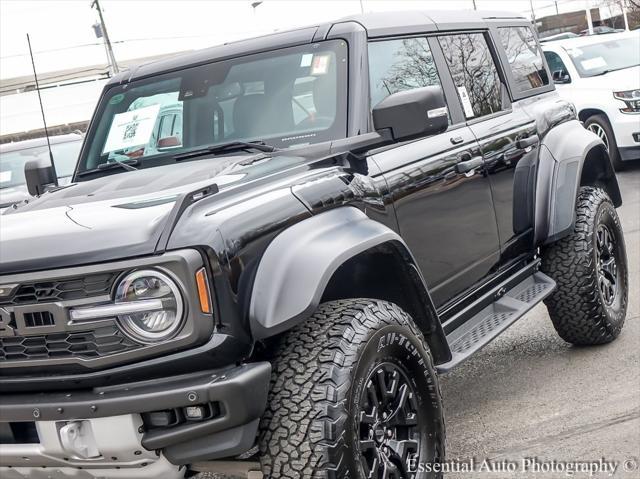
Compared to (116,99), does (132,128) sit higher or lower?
lower

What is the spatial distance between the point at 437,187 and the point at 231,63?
109cm

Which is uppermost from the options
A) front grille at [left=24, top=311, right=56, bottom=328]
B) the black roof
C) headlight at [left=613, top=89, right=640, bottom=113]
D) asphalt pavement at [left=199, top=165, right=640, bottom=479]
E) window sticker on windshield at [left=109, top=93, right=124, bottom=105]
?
the black roof

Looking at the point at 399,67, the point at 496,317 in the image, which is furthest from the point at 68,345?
the point at 496,317

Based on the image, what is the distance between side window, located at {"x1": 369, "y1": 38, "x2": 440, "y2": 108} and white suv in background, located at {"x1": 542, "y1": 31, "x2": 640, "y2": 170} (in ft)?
23.7

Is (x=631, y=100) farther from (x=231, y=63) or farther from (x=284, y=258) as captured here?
(x=284, y=258)

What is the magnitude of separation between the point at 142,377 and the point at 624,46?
11.6m

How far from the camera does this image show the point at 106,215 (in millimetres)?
2902

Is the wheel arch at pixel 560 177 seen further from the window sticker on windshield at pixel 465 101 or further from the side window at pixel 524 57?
the window sticker on windshield at pixel 465 101

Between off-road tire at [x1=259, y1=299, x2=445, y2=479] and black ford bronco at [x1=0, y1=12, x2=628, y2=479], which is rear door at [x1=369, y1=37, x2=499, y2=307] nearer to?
black ford bronco at [x1=0, y1=12, x2=628, y2=479]

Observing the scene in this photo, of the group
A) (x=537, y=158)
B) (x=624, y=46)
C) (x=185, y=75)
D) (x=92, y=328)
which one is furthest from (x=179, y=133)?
(x=624, y=46)

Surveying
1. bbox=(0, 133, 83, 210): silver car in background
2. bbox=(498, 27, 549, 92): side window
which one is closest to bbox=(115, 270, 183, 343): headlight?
bbox=(498, 27, 549, 92): side window

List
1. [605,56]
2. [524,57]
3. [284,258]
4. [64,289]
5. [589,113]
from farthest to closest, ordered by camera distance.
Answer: [605,56], [589,113], [524,57], [284,258], [64,289]

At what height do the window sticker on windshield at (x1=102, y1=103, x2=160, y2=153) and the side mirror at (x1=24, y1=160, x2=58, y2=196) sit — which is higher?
the window sticker on windshield at (x1=102, y1=103, x2=160, y2=153)

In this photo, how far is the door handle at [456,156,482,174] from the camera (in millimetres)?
4146
